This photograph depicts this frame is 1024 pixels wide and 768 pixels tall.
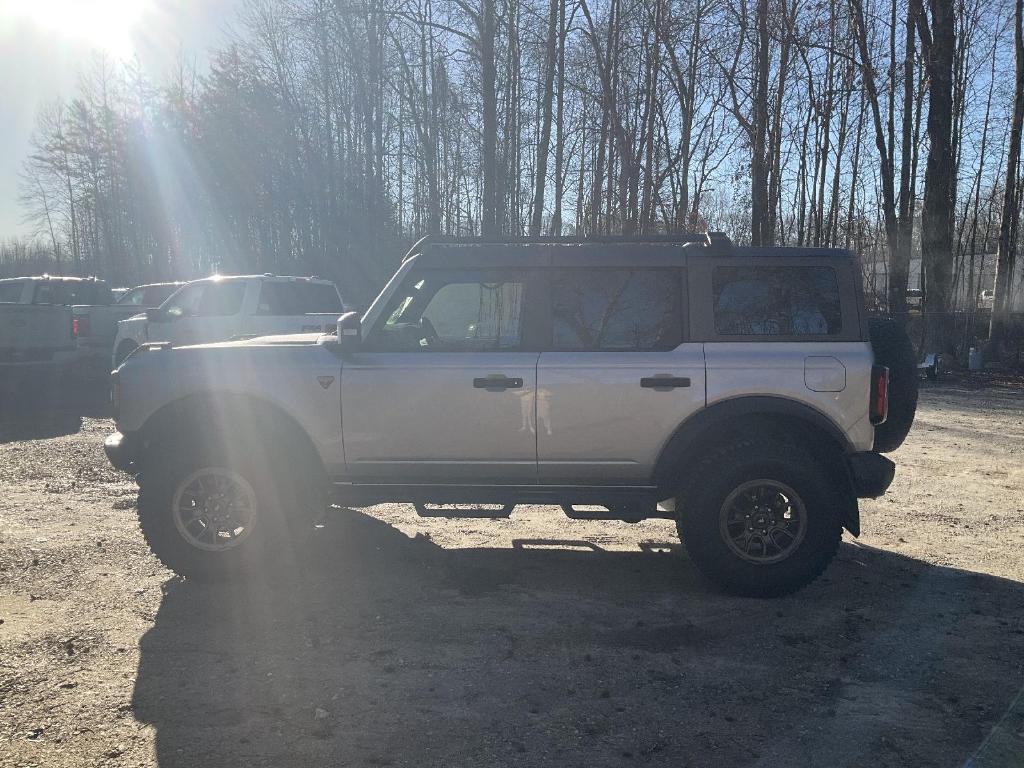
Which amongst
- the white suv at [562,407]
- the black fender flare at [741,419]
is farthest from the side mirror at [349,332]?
the black fender flare at [741,419]

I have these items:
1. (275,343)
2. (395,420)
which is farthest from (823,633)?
(275,343)

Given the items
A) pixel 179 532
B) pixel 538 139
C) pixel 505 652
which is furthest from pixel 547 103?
pixel 505 652

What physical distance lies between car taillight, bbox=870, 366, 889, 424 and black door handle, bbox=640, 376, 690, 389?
3.54ft

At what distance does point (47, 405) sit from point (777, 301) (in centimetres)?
1210

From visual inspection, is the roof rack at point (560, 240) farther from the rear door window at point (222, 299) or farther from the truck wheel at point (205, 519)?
the rear door window at point (222, 299)

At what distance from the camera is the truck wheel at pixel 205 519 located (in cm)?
509

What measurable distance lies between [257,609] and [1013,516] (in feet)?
19.7

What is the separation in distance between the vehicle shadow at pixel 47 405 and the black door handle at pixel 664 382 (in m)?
8.50

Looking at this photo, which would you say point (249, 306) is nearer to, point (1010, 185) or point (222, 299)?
point (222, 299)

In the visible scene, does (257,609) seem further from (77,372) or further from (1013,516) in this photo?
(77,372)

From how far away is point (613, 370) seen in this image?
5.00 m

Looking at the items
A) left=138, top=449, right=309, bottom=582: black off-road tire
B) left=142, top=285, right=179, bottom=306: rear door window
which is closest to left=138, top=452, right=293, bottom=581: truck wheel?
left=138, top=449, right=309, bottom=582: black off-road tire

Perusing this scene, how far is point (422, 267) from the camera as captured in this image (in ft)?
17.2

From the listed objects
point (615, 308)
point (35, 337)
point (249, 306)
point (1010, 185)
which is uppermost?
point (1010, 185)
